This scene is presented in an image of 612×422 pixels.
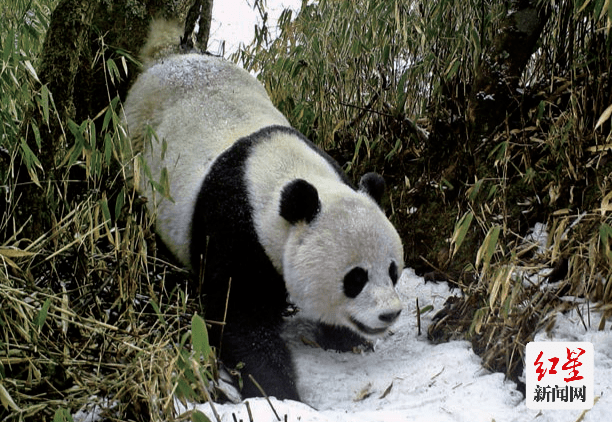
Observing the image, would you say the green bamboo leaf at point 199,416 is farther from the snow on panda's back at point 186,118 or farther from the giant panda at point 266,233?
the snow on panda's back at point 186,118

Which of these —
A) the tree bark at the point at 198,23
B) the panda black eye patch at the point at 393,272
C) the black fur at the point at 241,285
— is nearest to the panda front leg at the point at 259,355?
the black fur at the point at 241,285

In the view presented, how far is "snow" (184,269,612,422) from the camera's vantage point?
2.30 metres

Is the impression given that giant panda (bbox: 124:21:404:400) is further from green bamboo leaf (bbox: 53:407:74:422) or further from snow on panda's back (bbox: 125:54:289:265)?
green bamboo leaf (bbox: 53:407:74:422)

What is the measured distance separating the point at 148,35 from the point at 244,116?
803 mm

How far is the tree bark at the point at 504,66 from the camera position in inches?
145

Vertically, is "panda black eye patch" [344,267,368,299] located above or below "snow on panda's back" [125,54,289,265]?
below

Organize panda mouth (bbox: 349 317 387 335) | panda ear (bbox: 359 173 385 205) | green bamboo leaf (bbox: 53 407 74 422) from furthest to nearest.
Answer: panda ear (bbox: 359 173 385 205), panda mouth (bbox: 349 317 387 335), green bamboo leaf (bbox: 53 407 74 422)

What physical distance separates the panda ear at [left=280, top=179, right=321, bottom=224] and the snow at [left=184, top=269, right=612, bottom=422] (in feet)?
2.32

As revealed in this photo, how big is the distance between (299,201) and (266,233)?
236mm

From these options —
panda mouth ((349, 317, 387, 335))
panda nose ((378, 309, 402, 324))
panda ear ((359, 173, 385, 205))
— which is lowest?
panda mouth ((349, 317, 387, 335))

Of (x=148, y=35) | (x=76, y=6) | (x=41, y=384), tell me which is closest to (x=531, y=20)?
(x=148, y=35)

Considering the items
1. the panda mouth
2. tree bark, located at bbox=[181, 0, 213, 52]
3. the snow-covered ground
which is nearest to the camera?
the snow-covered ground

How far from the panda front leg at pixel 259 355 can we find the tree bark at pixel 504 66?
64.2 inches

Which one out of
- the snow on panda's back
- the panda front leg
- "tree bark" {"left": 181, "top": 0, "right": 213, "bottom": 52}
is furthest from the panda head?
"tree bark" {"left": 181, "top": 0, "right": 213, "bottom": 52}
